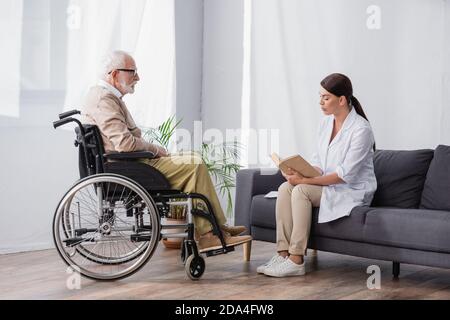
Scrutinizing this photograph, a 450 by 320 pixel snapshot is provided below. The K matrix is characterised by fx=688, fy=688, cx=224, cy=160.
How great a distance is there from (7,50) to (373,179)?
2294 millimetres

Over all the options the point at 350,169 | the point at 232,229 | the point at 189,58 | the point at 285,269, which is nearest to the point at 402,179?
the point at 350,169

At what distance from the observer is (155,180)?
10.4 feet

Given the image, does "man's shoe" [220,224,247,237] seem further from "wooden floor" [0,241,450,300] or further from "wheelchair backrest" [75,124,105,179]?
"wheelchair backrest" [75,124,105,179]

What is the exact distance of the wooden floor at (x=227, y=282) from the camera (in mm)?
3023

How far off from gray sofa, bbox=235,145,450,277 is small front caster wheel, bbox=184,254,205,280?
0.59 meters

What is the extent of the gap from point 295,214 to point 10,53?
6.64 ft

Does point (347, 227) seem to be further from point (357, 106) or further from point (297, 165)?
point (357, 106)

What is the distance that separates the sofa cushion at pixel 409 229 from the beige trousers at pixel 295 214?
0.30 meters

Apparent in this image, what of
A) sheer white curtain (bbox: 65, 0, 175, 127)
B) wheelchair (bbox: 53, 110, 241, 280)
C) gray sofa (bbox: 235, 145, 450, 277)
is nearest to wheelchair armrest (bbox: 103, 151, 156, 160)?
wheelchair (bbox: 53, 110, 241, 280)

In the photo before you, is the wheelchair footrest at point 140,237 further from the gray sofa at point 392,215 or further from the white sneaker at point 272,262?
the gray sofa at point 392,215

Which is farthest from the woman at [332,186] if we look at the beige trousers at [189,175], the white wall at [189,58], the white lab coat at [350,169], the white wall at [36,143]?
the white wall at [189,58]

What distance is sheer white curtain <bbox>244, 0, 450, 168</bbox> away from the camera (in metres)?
4.19
